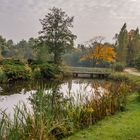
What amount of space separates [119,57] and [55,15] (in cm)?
1339

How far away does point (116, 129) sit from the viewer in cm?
815

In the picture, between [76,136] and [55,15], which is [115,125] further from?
[55,15]

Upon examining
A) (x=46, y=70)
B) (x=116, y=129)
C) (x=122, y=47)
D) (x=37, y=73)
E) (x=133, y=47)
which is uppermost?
(x=133, y=47)

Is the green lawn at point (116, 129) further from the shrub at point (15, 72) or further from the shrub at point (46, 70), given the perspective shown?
the shrub at point (46, 70)

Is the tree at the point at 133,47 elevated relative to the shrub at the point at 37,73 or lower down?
elevated

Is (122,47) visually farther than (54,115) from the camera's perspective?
Yes

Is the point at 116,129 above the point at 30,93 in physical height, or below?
below

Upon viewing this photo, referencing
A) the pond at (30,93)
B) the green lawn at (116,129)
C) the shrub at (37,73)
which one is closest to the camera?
the green lawn at (116,129)

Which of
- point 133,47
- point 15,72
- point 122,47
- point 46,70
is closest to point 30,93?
point 15,72

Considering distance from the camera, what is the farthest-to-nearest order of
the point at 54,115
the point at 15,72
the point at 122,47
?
the point at 122,47
the point at 15,72
the point at 54,115

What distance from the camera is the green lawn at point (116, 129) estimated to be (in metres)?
7.38

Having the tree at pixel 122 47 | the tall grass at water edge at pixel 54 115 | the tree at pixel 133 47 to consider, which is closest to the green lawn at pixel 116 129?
the tall grass at water edge at pixel 54 115

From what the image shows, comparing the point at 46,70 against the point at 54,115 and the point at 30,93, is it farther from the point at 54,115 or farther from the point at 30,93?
the point at 54,115

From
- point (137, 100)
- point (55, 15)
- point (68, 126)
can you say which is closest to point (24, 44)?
point (55, 15)
